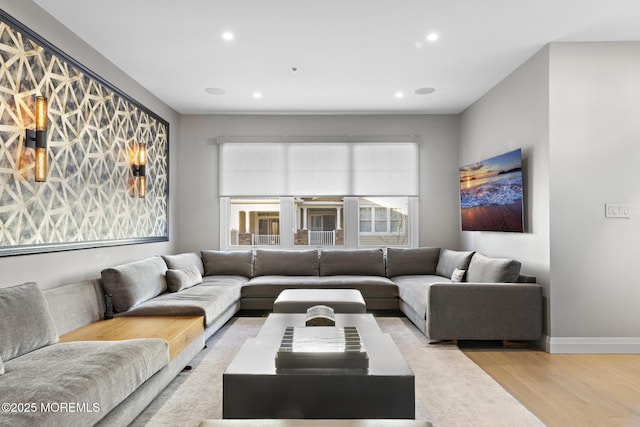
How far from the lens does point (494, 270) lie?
4.07 meters

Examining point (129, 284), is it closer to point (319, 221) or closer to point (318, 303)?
point (318, 303)

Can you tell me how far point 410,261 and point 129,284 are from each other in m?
3.60

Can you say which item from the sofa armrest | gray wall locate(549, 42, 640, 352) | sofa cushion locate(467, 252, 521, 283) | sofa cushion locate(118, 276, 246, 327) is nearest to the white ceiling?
gray wall locate(549, 42, 640, 352)

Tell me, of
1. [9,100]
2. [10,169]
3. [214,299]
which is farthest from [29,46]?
[214,299]

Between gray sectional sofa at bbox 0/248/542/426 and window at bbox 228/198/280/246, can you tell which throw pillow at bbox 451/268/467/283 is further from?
window at bbox 228/198/280/246

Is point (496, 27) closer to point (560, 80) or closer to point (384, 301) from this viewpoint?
point (560, 80)

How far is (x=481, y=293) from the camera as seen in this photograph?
3855 mm

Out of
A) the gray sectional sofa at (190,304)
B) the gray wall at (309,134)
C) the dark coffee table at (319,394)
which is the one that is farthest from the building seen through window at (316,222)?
the dark coffee table at (319,394)

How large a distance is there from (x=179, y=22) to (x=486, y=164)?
11.9 ft

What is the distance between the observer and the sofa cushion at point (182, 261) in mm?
4754

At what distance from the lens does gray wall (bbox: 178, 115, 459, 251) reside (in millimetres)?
6145

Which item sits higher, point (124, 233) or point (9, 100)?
point (9, 100)

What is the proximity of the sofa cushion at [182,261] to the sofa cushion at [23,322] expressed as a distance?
7.06ft

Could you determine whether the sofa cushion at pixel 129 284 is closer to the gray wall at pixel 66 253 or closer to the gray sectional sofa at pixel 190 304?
the gray sectional sofa at pixel 190 304
